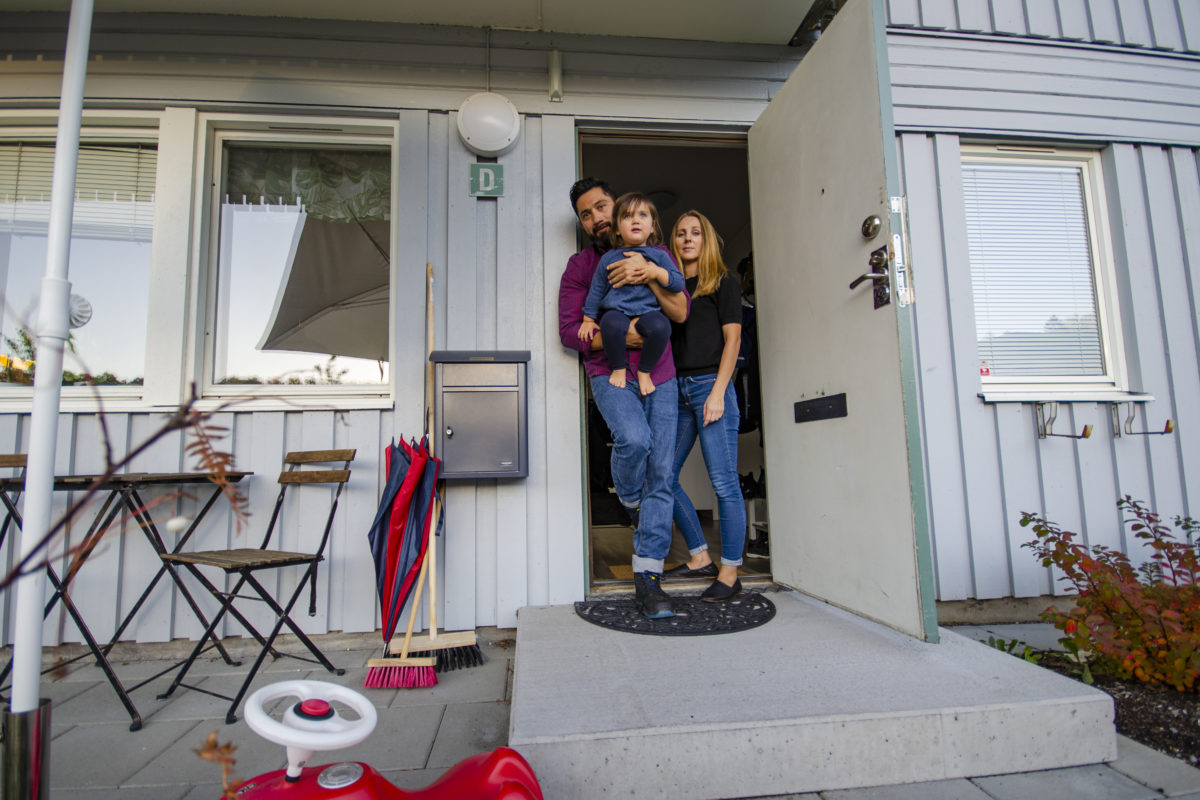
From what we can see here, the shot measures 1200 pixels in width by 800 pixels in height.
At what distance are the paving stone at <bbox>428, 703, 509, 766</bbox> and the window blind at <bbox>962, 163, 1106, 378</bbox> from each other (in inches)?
115

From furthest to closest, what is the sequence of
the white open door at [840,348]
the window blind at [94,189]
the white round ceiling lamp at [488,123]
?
the window blind at [94,189], the white round ceiling lamp at [488,123], the white open door at [840,348]

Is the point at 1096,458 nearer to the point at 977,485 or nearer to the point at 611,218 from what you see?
the point at 977,485

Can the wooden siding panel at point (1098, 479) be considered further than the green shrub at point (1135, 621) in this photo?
Yes

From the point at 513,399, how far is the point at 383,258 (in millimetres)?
1052

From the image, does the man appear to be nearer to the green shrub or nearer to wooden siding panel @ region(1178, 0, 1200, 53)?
the green shrub

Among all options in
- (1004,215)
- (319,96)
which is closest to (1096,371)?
(1004,215)

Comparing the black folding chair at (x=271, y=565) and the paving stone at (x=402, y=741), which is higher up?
the black folding chair at (x=271, y=565)

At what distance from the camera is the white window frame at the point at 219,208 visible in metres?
2.79

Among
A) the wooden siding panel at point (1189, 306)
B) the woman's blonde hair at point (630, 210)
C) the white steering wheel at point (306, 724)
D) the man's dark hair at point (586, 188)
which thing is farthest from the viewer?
the wooden siding panel at point (1189, 306)

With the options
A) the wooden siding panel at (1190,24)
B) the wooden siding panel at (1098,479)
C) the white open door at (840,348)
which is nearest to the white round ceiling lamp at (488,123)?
the white open door at (840,348)

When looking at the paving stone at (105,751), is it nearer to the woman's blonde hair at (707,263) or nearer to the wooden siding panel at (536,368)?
the wooden siding panel at (536,368)

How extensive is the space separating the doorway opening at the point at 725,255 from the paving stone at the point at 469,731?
2.93 ft

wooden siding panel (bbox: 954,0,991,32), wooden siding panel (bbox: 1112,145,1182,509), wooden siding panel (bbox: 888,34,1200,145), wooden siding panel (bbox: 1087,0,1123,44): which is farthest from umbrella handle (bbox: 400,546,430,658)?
wooden siding panel (bbox: 1087,0,1123,44)

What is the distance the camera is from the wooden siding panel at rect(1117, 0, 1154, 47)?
11.3 feet
